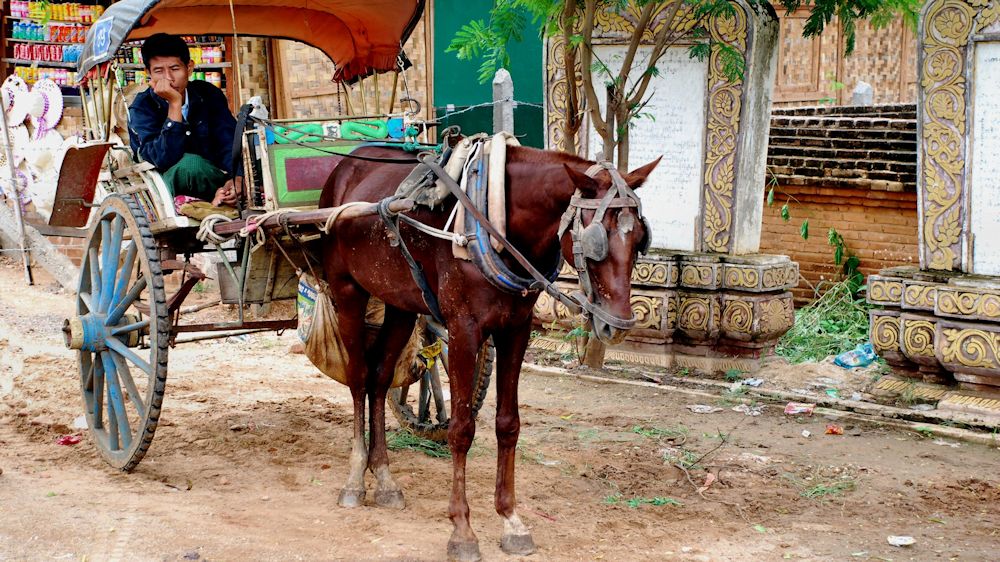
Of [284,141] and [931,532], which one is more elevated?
[284,141]

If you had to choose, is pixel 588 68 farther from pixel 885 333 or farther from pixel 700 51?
pixel 885 333

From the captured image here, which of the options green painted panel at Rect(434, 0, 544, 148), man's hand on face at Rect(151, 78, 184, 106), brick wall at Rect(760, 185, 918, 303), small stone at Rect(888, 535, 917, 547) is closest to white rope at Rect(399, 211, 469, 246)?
man's hand on face at Rect(151, 78, 184, 106)

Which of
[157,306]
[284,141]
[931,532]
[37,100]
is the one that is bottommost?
[931,532]

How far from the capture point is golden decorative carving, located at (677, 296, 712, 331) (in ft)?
27.0

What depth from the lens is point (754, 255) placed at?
8.39 m

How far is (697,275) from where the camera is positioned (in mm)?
8258

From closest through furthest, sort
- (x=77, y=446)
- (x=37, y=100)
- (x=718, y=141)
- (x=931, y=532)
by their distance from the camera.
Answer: (x=931, y=532), (x=77, y=446), (x=718, y=141), (x=37, y=100)

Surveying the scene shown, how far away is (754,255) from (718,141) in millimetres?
974

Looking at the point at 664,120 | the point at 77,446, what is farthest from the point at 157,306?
the point at 664,120

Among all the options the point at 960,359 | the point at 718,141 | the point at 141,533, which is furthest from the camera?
the point at 718,141

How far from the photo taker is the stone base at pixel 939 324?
677cm

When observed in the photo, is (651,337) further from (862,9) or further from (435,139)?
(435,139)

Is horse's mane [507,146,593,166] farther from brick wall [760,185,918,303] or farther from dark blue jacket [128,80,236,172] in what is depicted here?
brick wall [760,185,918,303]

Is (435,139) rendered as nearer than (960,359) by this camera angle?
No
